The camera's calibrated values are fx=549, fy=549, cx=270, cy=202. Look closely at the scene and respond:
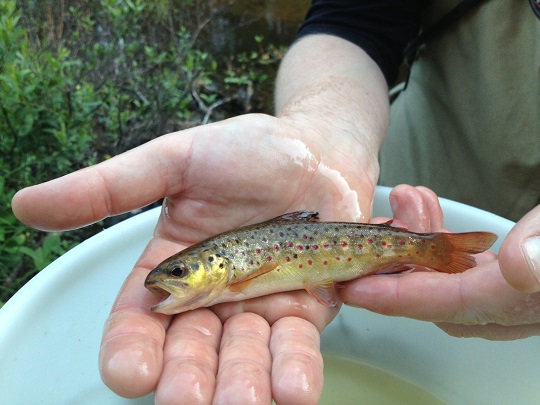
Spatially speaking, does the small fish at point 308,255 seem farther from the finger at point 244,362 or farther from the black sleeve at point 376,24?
the black sleeve at point 376,24

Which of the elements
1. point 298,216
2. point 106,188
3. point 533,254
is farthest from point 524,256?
point 106,188

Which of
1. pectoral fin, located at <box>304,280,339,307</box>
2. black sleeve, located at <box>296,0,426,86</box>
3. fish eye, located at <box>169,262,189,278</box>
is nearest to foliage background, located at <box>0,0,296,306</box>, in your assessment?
fish eye, located at <box>169,262,189,278</box>

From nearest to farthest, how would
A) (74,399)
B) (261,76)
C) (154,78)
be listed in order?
1. (74,399)
2. (154,78)
3. (261,76)

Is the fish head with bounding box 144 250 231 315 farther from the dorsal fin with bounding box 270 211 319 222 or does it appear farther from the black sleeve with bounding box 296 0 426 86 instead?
the black sleeve with bounding box 296 0 426 86

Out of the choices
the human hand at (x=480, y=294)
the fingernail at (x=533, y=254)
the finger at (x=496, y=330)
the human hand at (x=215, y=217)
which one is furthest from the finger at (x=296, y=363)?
the fingernail at (x=533, y=254)

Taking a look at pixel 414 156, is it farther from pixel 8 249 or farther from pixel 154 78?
pixel 154 78

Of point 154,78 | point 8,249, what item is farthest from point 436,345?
point 154,78

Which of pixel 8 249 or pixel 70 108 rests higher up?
pixel 70 108
